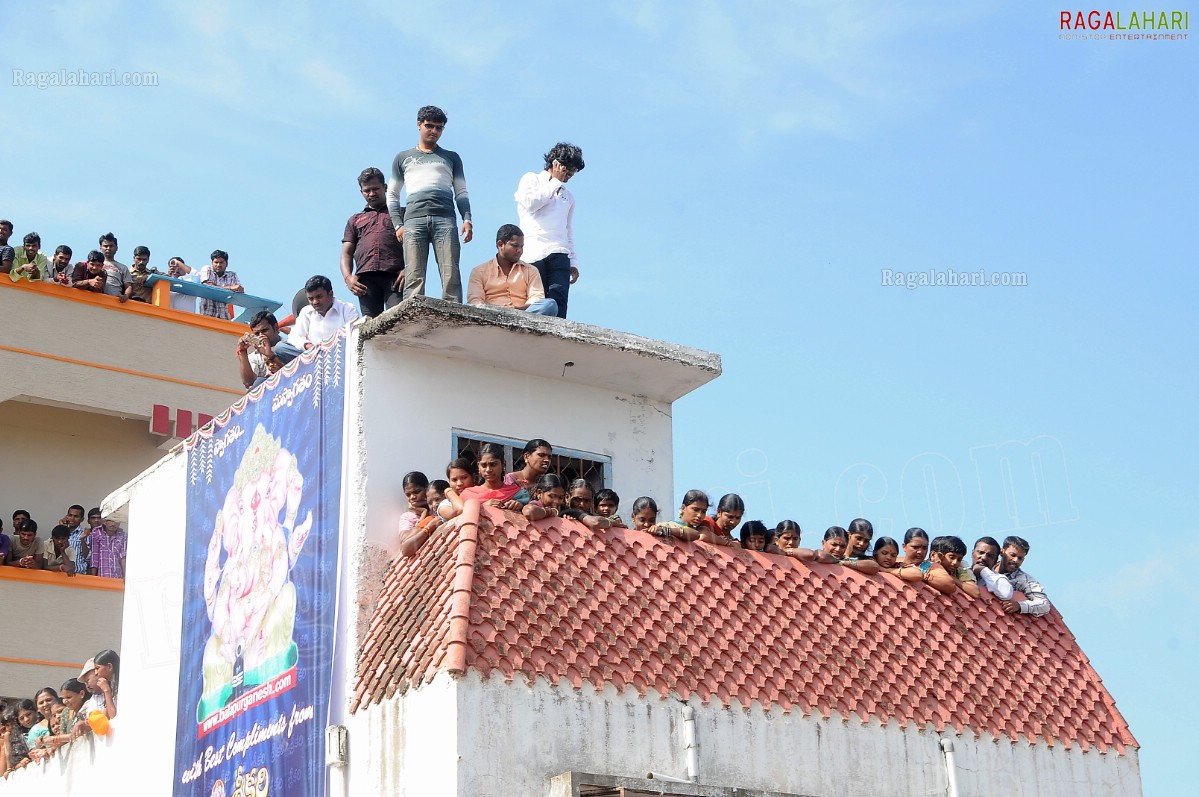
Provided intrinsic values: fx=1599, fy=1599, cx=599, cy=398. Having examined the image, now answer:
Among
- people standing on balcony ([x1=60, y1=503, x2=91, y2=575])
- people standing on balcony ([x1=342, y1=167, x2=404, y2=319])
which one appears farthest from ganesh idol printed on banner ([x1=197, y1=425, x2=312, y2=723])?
people standing on balcony ([x1=60, y1=503, x2=91, y2=575])

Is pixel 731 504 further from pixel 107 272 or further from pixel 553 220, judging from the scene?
pixel 107 272

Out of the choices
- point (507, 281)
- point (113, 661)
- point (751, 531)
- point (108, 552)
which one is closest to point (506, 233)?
point (507, 281)

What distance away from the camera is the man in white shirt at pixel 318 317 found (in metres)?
13.0

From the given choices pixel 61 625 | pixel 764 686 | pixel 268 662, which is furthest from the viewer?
pixel 61 625

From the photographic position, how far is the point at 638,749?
33.5ft

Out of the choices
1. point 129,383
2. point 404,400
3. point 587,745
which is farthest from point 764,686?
point 129,383

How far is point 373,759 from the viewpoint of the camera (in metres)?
10.3

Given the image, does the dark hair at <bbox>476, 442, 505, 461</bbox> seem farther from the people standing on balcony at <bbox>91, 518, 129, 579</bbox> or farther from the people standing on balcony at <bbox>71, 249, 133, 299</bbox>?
the people standing on balcony at <bbox>71, 249, 133, 299</bbox>

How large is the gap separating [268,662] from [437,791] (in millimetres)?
2621

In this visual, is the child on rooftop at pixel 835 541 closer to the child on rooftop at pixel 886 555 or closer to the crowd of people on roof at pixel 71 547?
the child on rooftop at pixel 886 555

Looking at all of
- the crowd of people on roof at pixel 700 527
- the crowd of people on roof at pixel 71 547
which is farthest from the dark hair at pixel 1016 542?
the crowd of people on roof at pixel 71 547

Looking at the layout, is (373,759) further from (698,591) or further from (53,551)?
(53,551)

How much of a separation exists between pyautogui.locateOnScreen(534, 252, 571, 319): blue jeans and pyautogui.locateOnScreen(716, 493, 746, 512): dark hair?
2.11 meters

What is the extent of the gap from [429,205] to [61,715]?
6.39 metres
